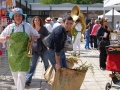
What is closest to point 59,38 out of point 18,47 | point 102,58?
point 18,47

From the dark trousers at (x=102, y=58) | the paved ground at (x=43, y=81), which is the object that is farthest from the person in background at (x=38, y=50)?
the dark trousers at (x=102, y=58)

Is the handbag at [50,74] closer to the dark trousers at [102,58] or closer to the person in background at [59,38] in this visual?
the dark trousers at [102,58]

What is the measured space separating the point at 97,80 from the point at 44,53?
161 cm

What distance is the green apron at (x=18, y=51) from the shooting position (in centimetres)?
570

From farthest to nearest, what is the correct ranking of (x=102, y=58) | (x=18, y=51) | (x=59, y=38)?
(x=102, y=58), (x=18, y=51), (x=59, y=38)

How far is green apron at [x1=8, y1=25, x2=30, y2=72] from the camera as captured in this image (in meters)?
5.70

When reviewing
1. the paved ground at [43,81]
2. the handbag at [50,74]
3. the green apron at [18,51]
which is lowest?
the paved ground at [43,81]

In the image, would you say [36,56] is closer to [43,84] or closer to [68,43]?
[43,84]

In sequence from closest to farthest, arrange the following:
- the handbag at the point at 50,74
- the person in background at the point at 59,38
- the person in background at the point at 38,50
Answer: the person in background at the point at 59,38 → the handbag at the point at 50,74 → the person in background at the point at 38,50

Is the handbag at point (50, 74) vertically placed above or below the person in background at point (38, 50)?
below

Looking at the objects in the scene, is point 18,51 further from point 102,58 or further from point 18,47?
point 102,58

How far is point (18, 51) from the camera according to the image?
570 cm

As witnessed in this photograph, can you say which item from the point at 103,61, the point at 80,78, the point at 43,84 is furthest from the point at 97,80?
the point at 80,78

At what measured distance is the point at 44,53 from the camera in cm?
729
